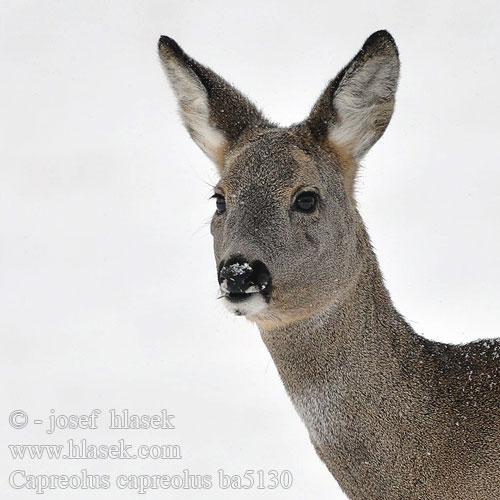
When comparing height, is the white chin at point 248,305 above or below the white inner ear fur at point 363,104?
below

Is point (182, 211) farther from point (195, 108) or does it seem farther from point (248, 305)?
point (248, 305)

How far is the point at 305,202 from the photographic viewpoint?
15.9ft

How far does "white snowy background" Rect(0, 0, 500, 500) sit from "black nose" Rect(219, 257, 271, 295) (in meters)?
1.48

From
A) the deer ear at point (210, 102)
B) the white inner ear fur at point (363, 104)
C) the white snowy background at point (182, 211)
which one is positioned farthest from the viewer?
the white snowy background at point (182, 211)

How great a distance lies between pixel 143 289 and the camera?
375 inches

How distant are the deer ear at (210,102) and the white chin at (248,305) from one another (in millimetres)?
1212

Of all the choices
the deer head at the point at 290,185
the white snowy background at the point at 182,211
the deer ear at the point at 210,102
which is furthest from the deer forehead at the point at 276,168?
the white snowy background at the point at 182,211

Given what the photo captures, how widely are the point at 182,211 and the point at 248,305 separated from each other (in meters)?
6.24

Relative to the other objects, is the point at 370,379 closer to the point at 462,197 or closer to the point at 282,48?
the point at 462,197

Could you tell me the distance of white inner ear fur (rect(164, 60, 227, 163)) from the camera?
555 cm

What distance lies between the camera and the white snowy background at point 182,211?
7.77 meters

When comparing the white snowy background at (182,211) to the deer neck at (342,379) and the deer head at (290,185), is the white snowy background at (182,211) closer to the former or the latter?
the deer head at (290,185)

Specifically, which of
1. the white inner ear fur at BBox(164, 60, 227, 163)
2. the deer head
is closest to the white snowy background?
the white inner ear fur at BBox(164, 60, 227, 163)

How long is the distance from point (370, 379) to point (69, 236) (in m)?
6.14
